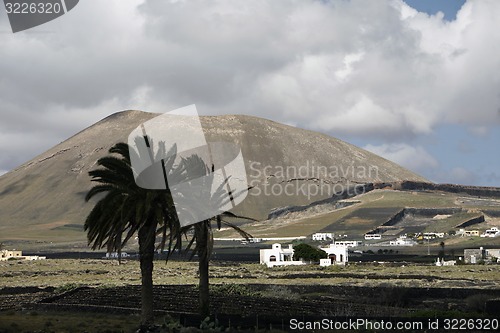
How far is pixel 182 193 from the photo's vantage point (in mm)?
45094

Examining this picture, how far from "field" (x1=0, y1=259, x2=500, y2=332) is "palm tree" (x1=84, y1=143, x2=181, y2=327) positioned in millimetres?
3598

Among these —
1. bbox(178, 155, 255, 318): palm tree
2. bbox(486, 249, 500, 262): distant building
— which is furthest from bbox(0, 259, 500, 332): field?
bbox(486, 249, 500, 262): distant building

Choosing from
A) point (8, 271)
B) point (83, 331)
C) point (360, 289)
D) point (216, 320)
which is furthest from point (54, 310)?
point (8, 271)

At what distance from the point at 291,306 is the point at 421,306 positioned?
12.1 meters

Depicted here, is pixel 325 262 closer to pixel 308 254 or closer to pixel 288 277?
pixel 308 254

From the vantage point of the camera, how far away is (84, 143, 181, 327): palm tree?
43.9 meters

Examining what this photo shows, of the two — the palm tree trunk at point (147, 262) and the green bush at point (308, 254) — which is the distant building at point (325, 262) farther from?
the palm tree trunk at point (147, 262)

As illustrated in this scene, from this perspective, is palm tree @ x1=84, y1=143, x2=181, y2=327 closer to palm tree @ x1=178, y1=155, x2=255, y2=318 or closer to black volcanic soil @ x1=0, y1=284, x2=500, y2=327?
palm tree @ x1=178, y1=155, x2=255, y2=318

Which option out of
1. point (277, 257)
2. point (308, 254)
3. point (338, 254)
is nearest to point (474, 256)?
point (338, 254)

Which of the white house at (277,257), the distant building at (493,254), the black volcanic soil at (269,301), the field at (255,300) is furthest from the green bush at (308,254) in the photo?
the black volcanic soil at (269,301)

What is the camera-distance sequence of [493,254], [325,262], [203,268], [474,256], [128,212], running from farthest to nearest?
[493,254] → [474,256] → [325,262] → [203,268] → [128,212]

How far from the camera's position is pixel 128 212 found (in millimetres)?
43688

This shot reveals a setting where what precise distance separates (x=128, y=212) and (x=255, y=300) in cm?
2130

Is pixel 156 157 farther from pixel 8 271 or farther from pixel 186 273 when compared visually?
pixel 8 271
